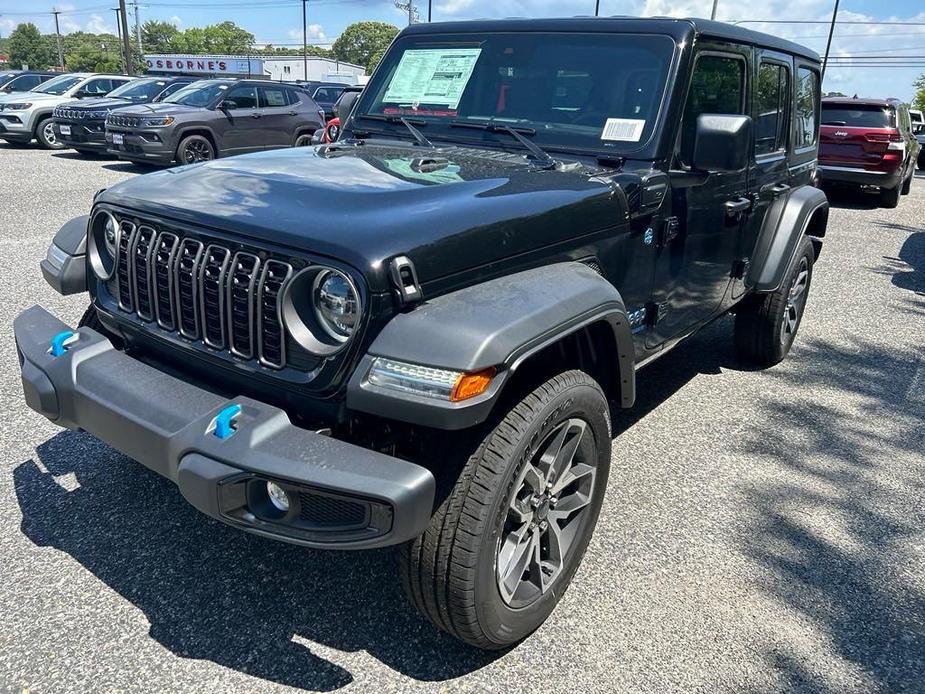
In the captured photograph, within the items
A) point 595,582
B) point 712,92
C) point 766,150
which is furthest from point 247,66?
point 595,582

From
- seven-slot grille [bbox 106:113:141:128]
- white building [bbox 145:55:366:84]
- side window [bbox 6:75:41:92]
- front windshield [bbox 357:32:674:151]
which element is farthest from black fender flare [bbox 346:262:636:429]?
white building [bbox 145:55:366:84]

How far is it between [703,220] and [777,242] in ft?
3.65

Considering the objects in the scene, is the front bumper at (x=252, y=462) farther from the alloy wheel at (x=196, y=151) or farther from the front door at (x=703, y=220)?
the alloy wheel at (x=196, y=151)

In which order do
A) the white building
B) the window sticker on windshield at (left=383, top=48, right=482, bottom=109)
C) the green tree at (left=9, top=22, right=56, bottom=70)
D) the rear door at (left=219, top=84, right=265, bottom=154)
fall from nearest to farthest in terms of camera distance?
the window sticker on windshield at (left=383, top=48, right=482, bottom=109)
the rear door at (left=219, top=84, right=265, bottom=154)
the white building
the green tree at (left=9, top=22, right=56, bottom=70)

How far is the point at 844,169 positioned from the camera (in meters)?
12.2

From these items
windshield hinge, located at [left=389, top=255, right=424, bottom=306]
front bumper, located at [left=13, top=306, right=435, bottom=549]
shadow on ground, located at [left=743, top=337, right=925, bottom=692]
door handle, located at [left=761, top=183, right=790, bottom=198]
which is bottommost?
shadow on ground, located at [left=743, top=337, right=925, bottom=692]

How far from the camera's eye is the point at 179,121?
12531 mm

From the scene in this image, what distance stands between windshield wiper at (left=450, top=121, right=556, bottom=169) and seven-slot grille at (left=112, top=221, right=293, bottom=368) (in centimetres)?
134

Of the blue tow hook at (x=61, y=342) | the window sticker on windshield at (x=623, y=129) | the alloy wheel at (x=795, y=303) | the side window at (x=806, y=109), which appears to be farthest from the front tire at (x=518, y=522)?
the side window at (x=806, y=109)

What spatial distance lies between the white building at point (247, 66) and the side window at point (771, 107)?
210 feet

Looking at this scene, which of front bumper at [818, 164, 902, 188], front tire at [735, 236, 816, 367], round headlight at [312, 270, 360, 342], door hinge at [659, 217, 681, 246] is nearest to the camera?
round headlight at [312, 270, 360, 342]

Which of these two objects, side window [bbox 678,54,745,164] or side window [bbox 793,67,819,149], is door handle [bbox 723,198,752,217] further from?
side window [bbox 793,67,819,149]

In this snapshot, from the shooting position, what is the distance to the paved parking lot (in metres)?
2.38

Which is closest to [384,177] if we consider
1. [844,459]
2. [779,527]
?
[779,527]
